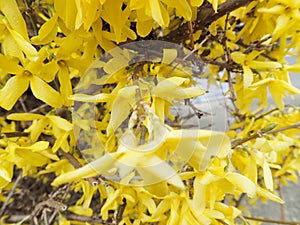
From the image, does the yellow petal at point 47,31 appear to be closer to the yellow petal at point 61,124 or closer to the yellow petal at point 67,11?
the yellow petal at point 67,11

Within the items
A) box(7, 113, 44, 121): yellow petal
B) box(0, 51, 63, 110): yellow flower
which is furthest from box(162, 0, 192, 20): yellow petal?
box(7, 113, 44, 121): yellow petal

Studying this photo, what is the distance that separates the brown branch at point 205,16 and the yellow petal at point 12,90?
27 cm

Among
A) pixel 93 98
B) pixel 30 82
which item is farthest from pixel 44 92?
pixel 93 98

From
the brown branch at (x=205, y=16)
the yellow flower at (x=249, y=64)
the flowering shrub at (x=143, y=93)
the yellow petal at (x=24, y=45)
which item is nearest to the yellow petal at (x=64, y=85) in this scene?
the flowering shrub at (x=143, y=93)

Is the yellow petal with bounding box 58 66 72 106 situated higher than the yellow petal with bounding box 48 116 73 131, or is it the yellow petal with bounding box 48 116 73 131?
the yellow petal with bounding box 58 66 72 106

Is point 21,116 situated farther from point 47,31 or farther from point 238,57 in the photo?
point 238,57

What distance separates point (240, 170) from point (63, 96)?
13.5 inches

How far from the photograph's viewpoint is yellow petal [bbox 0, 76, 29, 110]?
1.90ft

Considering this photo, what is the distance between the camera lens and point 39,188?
1375 millimetres

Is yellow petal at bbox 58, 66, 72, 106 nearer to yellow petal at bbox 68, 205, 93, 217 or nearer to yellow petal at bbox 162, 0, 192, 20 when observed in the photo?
yellow petal at bbox 162, 0, 192, 20

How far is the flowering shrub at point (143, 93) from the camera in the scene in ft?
1.43

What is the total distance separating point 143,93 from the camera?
0.52 meters

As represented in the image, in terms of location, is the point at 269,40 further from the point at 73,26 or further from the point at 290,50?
the point at 73,26

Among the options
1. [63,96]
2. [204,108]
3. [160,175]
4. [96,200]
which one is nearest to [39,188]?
[96,200]
